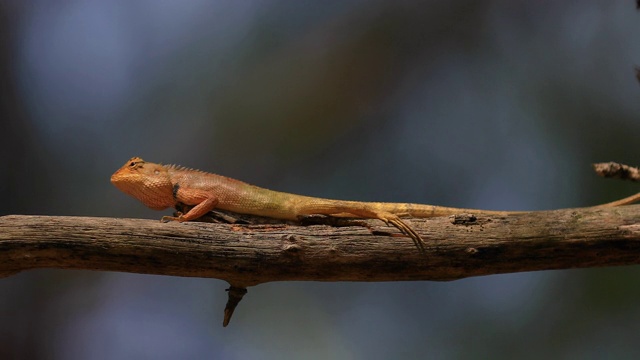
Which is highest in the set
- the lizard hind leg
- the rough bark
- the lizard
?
the lizard

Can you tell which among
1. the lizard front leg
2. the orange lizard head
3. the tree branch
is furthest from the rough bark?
the orange lizard head

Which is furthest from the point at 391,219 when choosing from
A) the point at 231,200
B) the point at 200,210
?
the point at 200,210

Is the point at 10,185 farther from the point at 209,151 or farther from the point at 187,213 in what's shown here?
the point at 187,213

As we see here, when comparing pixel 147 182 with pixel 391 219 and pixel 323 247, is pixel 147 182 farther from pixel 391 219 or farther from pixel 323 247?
pixel 391 219

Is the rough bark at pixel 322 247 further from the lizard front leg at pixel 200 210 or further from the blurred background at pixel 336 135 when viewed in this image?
the blurred background at pixel 336 135

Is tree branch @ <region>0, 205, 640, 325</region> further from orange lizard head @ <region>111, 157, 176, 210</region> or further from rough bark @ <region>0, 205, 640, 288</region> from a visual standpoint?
orange lizard head @ <region>111, 157, 176, 210</region>

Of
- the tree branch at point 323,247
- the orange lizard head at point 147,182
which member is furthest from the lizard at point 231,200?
the tree branch at point 323,247

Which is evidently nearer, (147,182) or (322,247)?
(322,247)
